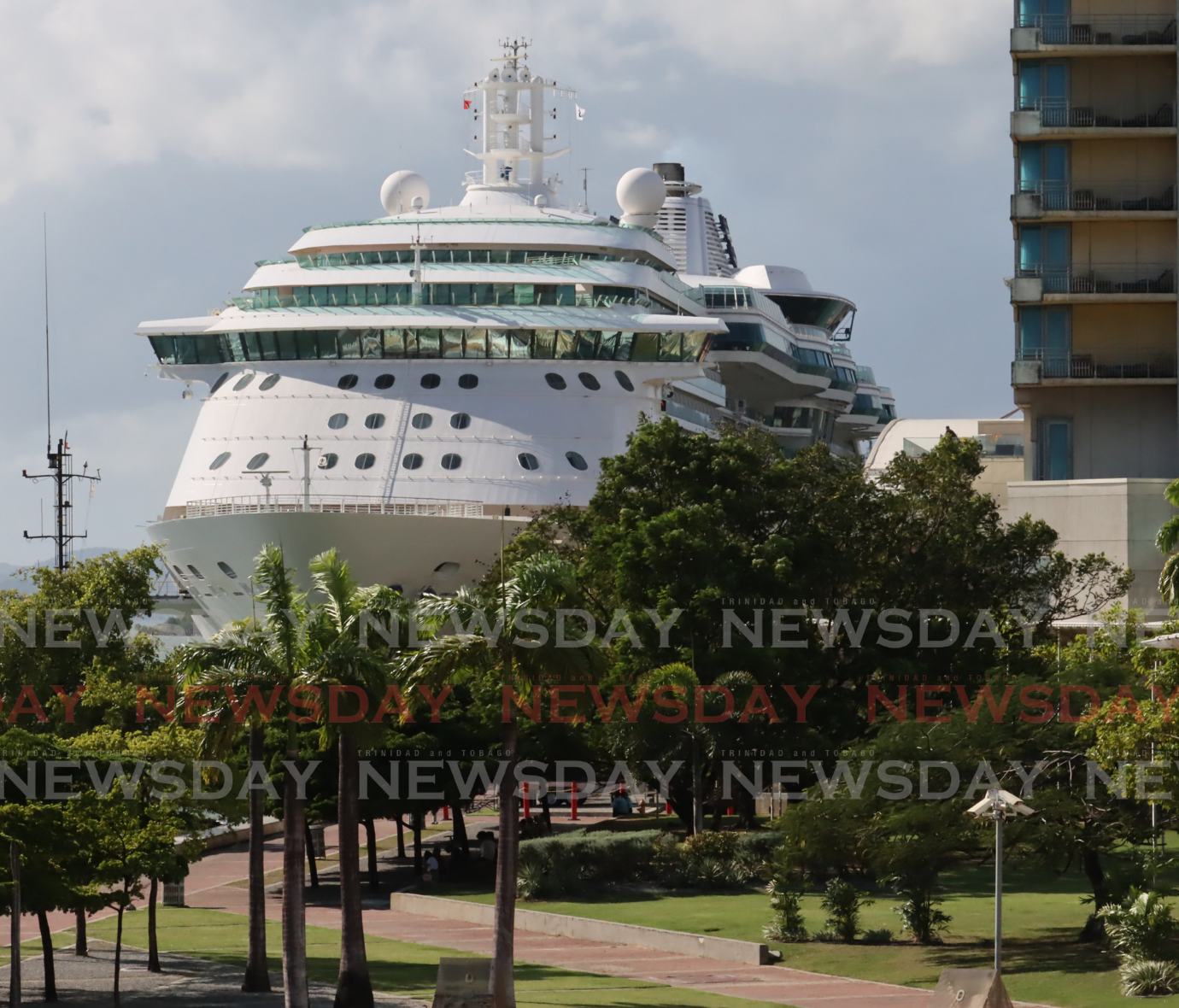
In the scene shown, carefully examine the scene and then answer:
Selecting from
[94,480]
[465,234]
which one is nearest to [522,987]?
[465,234]

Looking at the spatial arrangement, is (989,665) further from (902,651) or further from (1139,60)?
(1139,60)

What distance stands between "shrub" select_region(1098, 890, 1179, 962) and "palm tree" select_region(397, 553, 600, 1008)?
7.44 meters

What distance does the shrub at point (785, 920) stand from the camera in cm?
3019

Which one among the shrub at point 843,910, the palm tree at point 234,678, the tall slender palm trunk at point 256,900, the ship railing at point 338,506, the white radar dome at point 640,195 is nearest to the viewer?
the palm tree at point 234,678

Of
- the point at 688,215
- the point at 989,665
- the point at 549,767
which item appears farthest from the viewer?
the point at 688,215

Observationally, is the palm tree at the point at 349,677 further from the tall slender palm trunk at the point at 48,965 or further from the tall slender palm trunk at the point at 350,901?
the tall slender palm trunk at the point at 48,965

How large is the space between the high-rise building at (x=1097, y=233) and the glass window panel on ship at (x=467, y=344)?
11480 mm

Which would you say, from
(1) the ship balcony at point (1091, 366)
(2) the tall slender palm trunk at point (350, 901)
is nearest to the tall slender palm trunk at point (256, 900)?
(2) the tall slender palm trunk at point (350, 901)

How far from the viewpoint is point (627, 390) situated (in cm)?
5516

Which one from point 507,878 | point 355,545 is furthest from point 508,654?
point 355,545

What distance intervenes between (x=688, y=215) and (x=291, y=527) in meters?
37.1

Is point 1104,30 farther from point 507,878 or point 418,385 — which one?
point 507,878

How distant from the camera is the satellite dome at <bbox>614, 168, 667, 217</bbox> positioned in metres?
66.5

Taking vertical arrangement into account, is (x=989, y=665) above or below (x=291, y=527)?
below
